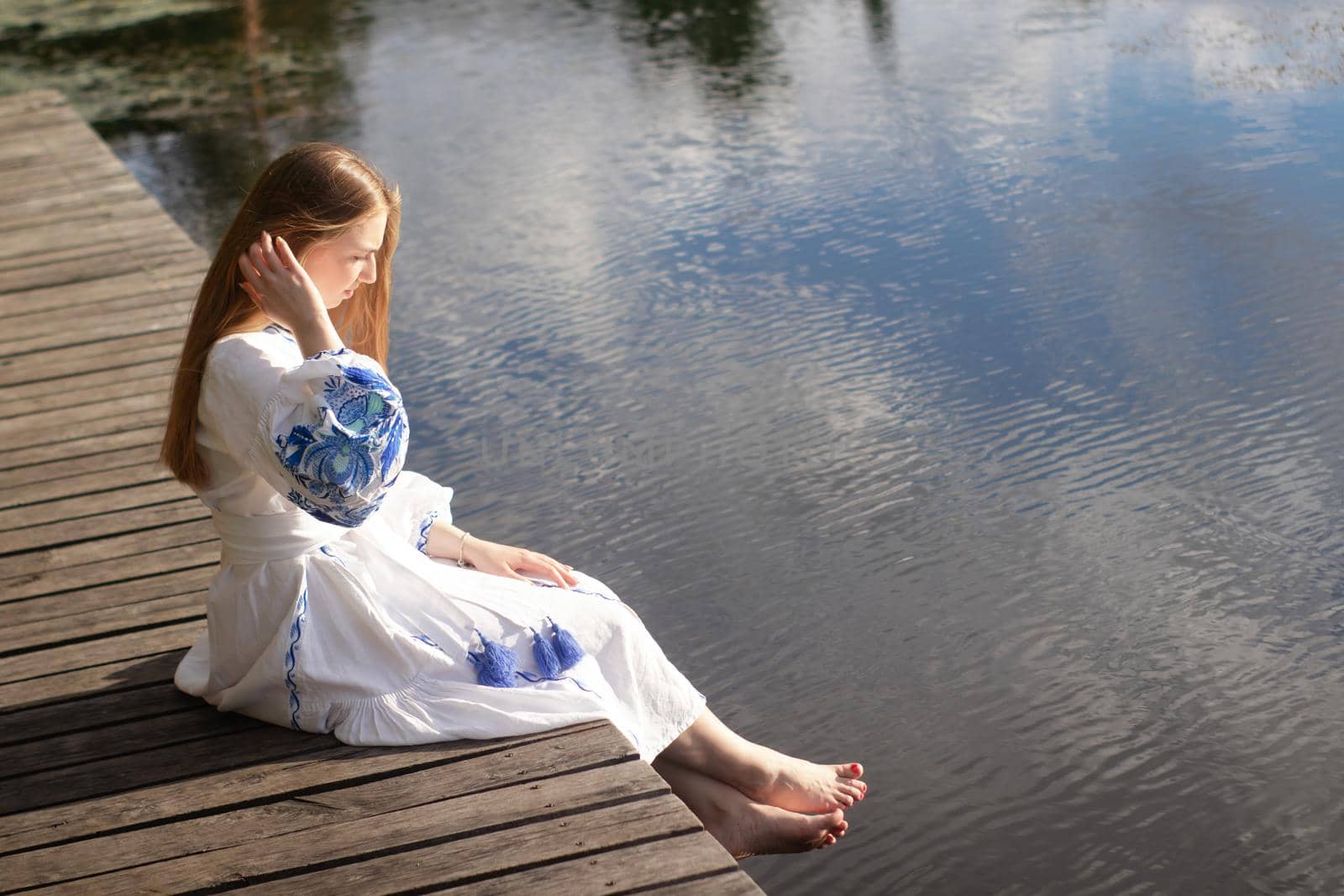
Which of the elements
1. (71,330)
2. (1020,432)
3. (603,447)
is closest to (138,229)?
(71,330)

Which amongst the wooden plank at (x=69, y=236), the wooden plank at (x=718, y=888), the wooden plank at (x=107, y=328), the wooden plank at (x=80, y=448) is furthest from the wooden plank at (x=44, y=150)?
the wooden plank at (x=718, y=888)

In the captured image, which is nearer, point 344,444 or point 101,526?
point 344,444

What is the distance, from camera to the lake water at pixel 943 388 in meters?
2.43

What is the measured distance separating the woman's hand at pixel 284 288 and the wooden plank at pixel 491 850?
24.8 inches

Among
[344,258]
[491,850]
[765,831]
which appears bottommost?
[765,831]

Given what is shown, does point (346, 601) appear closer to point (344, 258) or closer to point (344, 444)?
point (344, 444)

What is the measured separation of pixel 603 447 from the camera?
373 cm

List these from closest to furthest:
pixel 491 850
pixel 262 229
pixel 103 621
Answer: pixel 491 850 < pixel 262 229 < pixel 103 621

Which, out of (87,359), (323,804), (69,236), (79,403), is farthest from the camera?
(69,236)

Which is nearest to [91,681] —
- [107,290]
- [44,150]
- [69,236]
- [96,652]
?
[96,652]

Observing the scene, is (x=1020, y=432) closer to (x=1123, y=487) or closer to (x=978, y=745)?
(x=1123, y=487)

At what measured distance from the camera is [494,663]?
1783mm

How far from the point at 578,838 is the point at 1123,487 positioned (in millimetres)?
2037

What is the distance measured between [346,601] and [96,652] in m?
0.66
